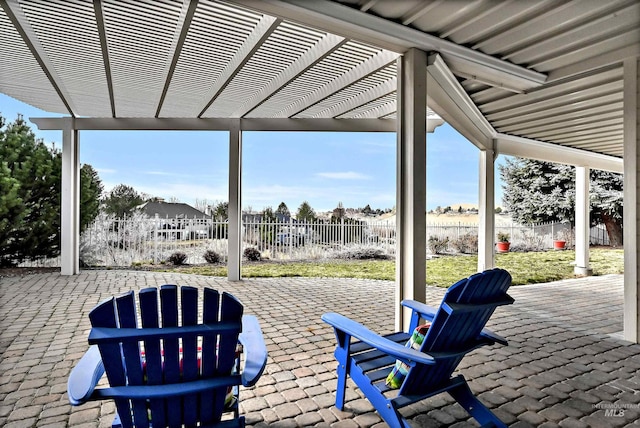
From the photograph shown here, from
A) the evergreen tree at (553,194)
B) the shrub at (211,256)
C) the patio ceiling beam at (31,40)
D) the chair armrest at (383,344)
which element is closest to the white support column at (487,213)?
the chair armrest at (383,344)

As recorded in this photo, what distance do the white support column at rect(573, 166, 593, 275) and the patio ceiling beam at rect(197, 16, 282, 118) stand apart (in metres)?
8.57

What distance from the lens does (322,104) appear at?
610cm

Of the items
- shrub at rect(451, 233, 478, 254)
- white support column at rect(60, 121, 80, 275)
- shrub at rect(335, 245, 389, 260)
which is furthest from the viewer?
shrub at rect(451, 233, 478, 254)

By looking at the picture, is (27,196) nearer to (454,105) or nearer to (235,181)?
(235,181)

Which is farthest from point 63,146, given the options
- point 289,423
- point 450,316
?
point 450,316

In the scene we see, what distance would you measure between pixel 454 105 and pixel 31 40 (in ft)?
16.4

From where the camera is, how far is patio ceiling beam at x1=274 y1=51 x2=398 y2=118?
4138 millimetres

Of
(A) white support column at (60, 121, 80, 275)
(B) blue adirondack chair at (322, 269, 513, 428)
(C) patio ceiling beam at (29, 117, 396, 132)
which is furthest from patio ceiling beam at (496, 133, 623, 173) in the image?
(A) white support column at (60, 121, 80, 275)

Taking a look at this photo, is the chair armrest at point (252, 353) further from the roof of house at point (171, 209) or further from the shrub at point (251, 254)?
the roof of house at point (171, 209)

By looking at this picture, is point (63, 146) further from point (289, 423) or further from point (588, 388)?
point (588, 388)

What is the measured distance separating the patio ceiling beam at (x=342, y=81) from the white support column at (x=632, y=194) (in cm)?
244

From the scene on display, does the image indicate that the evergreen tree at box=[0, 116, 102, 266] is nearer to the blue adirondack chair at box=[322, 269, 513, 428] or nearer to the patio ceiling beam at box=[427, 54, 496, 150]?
the patio ceiling beam at box=[427, 54, 496, 150]

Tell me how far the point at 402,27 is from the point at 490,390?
3015mm

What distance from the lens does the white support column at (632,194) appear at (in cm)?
367
